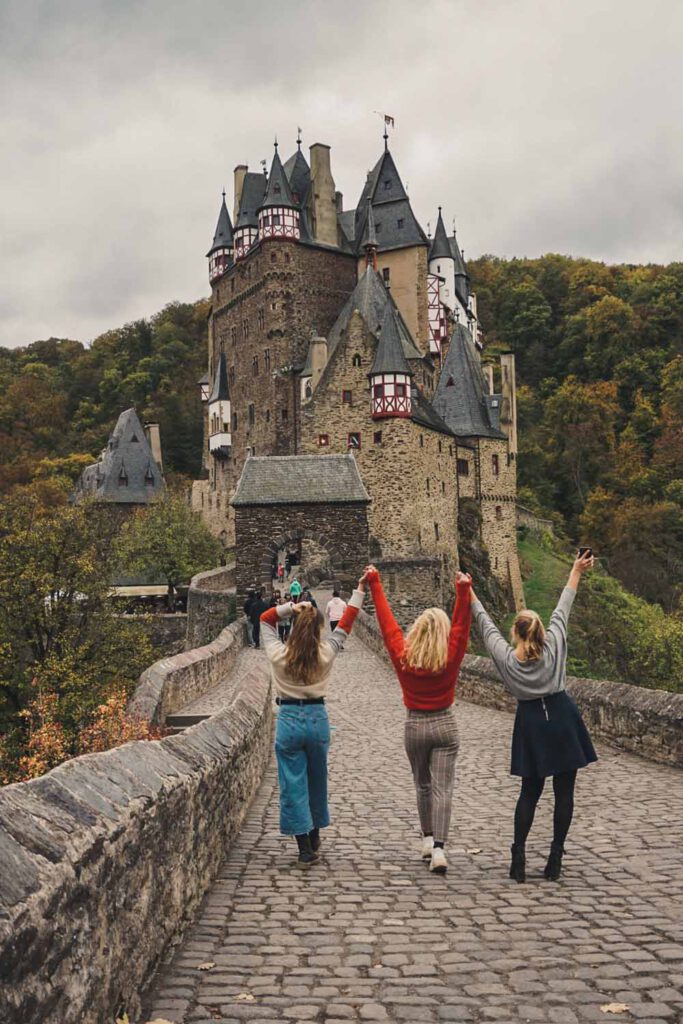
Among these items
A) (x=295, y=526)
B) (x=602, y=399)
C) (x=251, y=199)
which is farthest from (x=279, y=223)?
(x=295, y=526)

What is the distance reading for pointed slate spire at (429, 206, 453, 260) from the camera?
60812 millimetres

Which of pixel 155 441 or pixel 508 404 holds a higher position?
pixel 508 404

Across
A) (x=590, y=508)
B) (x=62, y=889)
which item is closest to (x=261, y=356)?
(x=590, y=508)

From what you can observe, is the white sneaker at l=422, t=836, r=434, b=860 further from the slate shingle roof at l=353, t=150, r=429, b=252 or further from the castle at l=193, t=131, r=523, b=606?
the slate shingle roof at l=353, t=150, r=429, b=252

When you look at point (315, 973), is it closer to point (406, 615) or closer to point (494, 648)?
point (494, 648)

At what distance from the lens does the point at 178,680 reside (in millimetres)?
16281

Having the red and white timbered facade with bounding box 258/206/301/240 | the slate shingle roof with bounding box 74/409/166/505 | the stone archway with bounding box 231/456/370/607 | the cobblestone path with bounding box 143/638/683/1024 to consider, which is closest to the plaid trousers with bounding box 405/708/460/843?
the cobblestone path with bounding box 143/638/683/1024

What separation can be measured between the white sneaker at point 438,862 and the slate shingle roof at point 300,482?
23.1m

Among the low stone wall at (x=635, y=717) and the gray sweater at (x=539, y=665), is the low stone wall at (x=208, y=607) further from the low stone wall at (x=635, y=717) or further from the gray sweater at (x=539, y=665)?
the gray sweater at (x=539, y=665)

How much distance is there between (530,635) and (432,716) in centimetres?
79

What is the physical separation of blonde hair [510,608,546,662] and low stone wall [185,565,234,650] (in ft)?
80.1

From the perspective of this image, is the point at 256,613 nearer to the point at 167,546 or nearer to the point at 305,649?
the point at 305,649

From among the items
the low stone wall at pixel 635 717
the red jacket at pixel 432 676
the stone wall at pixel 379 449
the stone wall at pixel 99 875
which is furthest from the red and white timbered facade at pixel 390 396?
the stone wall at pixel 99 875

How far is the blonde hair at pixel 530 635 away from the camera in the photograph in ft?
18.2
